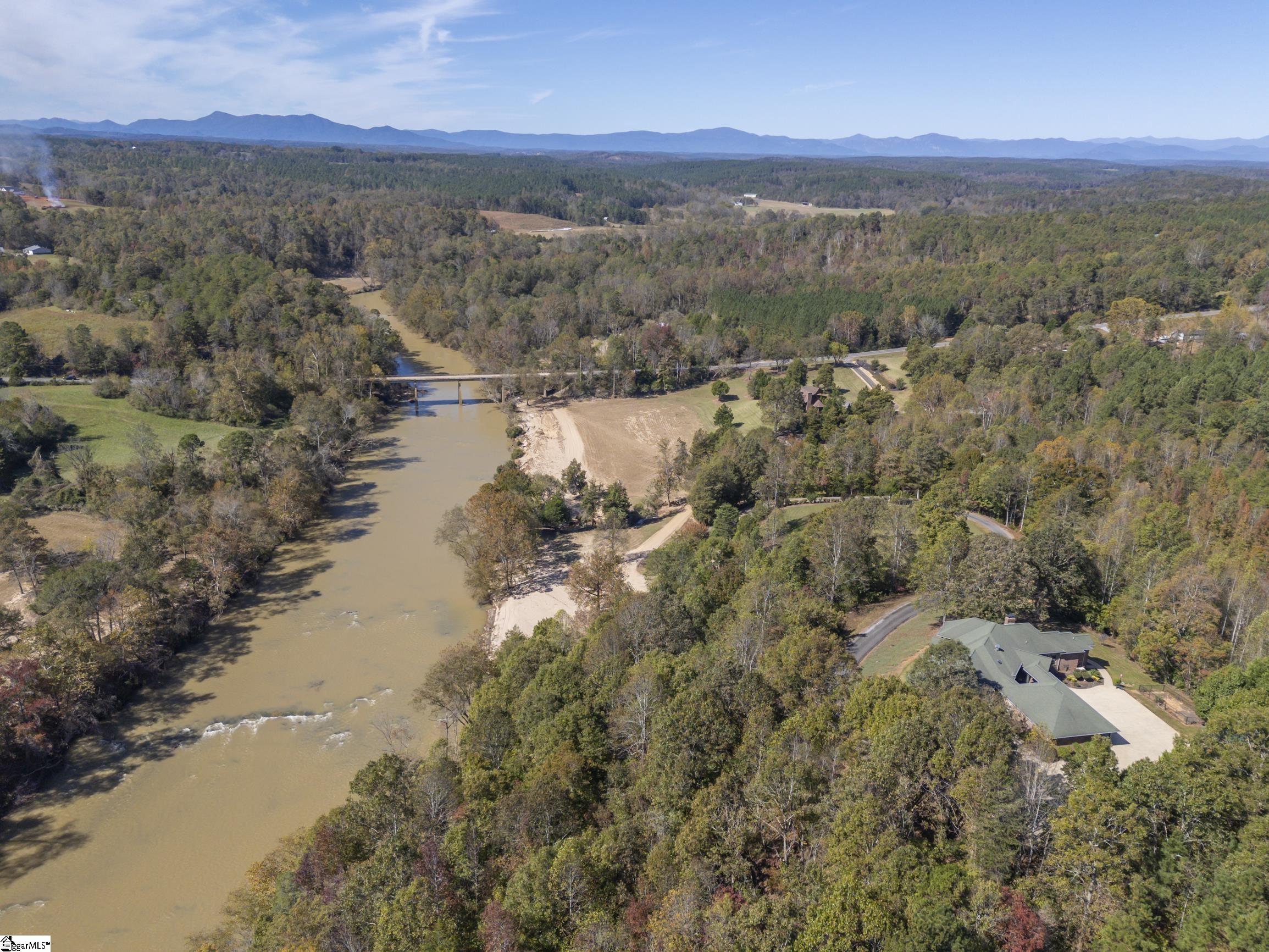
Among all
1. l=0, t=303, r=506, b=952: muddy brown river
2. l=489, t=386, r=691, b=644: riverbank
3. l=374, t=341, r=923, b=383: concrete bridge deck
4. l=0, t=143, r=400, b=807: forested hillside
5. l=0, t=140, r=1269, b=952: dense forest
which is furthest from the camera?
l=374, t=341, r=923, b=383: concrete bridge deck

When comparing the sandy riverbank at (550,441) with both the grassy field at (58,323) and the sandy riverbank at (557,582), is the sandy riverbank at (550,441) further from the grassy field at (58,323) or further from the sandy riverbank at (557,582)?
the grassy field at (58,323)

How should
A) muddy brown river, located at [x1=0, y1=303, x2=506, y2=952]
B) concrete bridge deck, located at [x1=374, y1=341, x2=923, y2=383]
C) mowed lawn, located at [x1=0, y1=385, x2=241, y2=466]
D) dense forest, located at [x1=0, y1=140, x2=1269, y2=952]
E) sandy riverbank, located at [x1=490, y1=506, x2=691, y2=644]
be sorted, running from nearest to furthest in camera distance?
1. dense forest, located at [x1=0, y1=140, x2=1269, y2=952]
2. muddy brown river, located at [x1=0, y1=303, x2=506, y2=952]
3. sandy riverbank, located at [x1=490, y1=506, x2=691, y2=644]
4. mowed lawn, located at [x1=0, y1=385, x2=241, y2=466]
5. concrete bridge deck, located at [x1=374, y1=341, x2=923, y2=383]

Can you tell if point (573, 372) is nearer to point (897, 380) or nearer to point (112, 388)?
point (897, 380)

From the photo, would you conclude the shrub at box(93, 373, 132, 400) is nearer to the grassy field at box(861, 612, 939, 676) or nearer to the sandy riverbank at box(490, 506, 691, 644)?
the sandy riverbank at box(490, 506, 691, 644)

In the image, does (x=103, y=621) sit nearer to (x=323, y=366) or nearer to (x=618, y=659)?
(x=618, y=659)

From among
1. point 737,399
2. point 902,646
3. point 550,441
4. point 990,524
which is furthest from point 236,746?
point 737,399

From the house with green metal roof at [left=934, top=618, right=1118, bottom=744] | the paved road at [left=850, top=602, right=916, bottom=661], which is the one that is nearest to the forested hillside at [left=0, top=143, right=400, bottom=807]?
the paved road at [left=850, top=602, right=916, bottom=661]

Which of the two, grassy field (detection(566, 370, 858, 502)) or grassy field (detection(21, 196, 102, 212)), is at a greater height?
grassy field (detection(21, 196, 102, 212))
